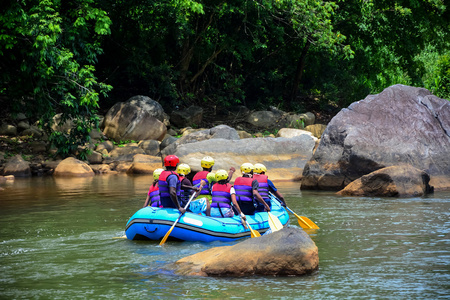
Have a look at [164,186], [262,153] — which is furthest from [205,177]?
[262,153]

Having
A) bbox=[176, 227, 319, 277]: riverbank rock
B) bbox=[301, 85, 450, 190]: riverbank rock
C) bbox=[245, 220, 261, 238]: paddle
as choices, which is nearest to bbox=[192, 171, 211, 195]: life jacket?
bbox=[245, 220, 261, 238]: paddle

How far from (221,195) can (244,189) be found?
1.41 feet

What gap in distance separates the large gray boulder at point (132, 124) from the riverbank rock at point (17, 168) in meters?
4.04

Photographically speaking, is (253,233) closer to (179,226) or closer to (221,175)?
(221,175)

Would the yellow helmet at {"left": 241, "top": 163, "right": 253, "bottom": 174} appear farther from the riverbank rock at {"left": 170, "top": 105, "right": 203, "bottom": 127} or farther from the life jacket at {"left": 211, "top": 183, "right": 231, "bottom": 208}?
the riverbank rock at {"left": 170, "top": 105, "right": 203, "bottom": 127}

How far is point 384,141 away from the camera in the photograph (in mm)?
14766

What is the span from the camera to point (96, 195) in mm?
14820

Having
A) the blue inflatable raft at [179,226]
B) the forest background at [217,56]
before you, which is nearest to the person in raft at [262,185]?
the blue inflatable raft at [179,226]

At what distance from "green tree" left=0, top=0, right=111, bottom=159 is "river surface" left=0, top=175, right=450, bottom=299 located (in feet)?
14.7

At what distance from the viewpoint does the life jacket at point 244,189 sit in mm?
9633

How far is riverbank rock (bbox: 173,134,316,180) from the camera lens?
57.7 feet

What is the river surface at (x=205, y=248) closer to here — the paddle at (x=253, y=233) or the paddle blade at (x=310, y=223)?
the paddle blade at (x=310, y=223)

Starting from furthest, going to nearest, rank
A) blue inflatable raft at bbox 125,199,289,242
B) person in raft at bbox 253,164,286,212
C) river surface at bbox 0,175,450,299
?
person in raft at bbox 253,164,286,212 < blue inflatable raft at bbox 125,199,289,242 < river surface at bbox 0,175,450,299

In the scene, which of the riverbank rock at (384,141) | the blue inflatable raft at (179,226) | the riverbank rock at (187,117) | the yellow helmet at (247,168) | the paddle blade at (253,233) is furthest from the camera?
the riverbank rock at (187,117)
